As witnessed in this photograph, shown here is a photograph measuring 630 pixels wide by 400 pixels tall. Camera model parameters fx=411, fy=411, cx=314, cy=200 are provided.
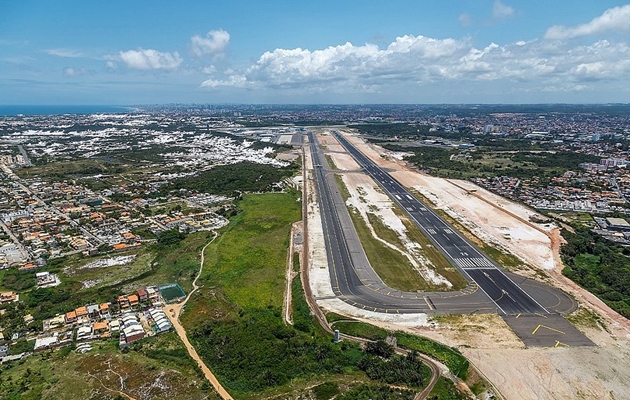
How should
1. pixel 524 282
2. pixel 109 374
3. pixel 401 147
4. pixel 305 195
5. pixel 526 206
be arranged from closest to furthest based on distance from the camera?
1. pixel 109 374
2. pixel 524 282
3. pixel 526 206
4. pixel 305 195
5. pixel 401 147

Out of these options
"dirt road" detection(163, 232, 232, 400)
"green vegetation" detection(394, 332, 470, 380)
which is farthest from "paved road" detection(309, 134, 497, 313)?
"dirt road" detection(163, 232, 232, 400)

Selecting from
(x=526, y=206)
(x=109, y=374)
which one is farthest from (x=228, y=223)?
(x=526, y=206)

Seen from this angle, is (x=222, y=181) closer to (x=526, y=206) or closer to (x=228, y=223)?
(x=228, y=223)

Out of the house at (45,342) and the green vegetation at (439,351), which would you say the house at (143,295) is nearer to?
the house at (45,342)

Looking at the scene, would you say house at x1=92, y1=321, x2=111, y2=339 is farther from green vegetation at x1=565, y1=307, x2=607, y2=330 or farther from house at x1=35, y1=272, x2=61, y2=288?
green vegetation at x1=565, y1=307, x2=607, y2=330

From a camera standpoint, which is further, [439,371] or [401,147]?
[401,147]

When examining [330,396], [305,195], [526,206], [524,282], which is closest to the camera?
[330,396]
